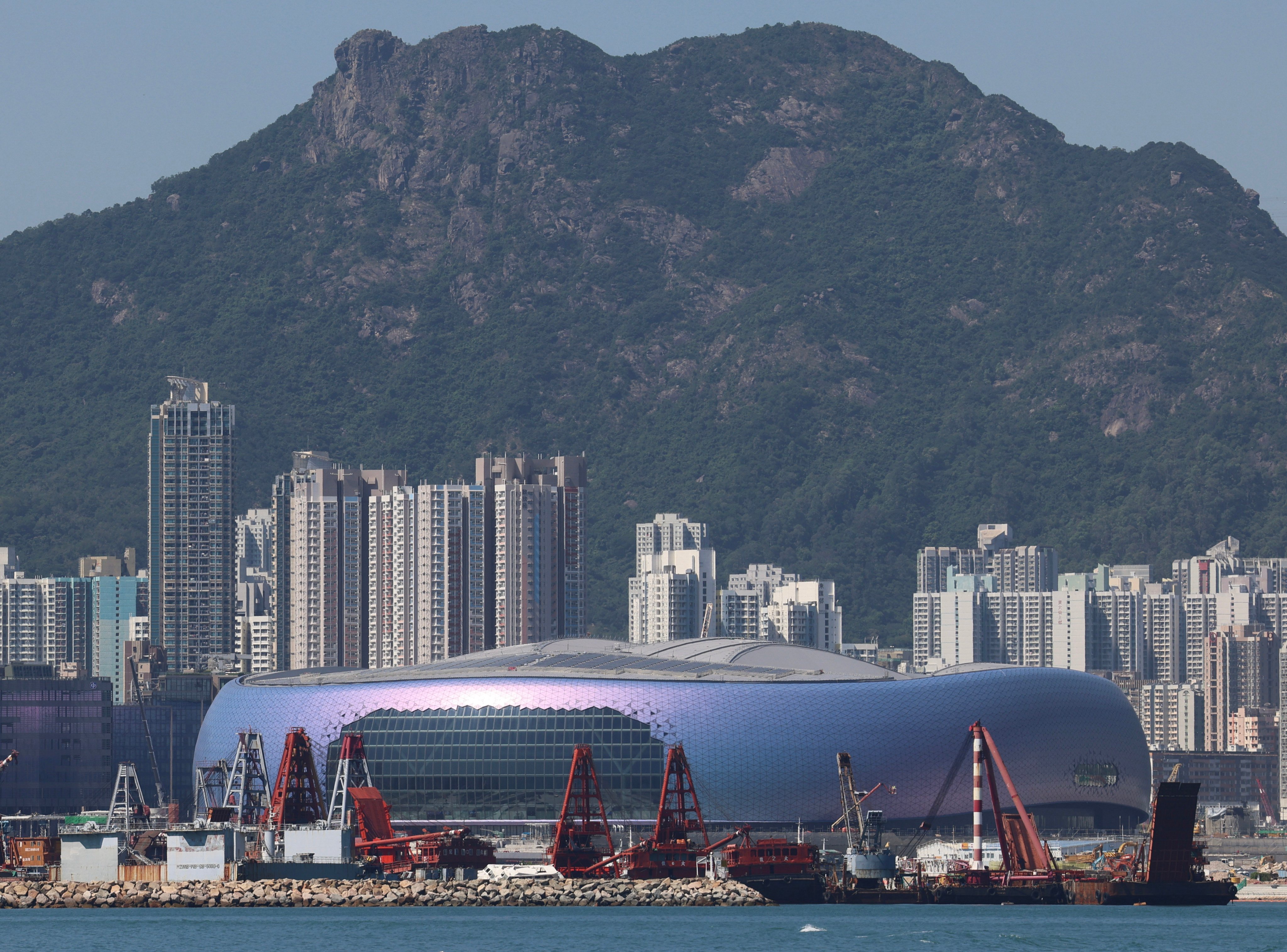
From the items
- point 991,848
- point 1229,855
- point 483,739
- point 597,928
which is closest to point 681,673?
point 483,739

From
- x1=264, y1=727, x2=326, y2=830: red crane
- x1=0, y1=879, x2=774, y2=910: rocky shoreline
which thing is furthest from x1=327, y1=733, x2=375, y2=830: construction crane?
x1=0, y1=879, x2=774, y2=910: rocky shoreline

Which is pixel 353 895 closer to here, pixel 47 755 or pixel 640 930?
pixel 640 930

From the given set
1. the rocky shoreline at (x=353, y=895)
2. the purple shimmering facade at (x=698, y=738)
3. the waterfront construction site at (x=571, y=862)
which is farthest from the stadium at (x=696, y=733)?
the rocky shoreline at (x=353, y=895)

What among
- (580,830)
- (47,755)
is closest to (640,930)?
(580,830)

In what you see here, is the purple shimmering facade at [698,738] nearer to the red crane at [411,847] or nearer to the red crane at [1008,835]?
the red crane at [1008,835]

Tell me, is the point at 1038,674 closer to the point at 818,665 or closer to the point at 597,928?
the point at 818,665

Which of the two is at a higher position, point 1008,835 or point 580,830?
point 580,830

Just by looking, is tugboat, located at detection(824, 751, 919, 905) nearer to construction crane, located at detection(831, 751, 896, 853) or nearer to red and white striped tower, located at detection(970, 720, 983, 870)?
construction crane, located at detection(831, 751, 896, 853)

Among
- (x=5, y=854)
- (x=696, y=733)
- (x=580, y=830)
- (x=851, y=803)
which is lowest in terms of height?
(x=5, y=854)
